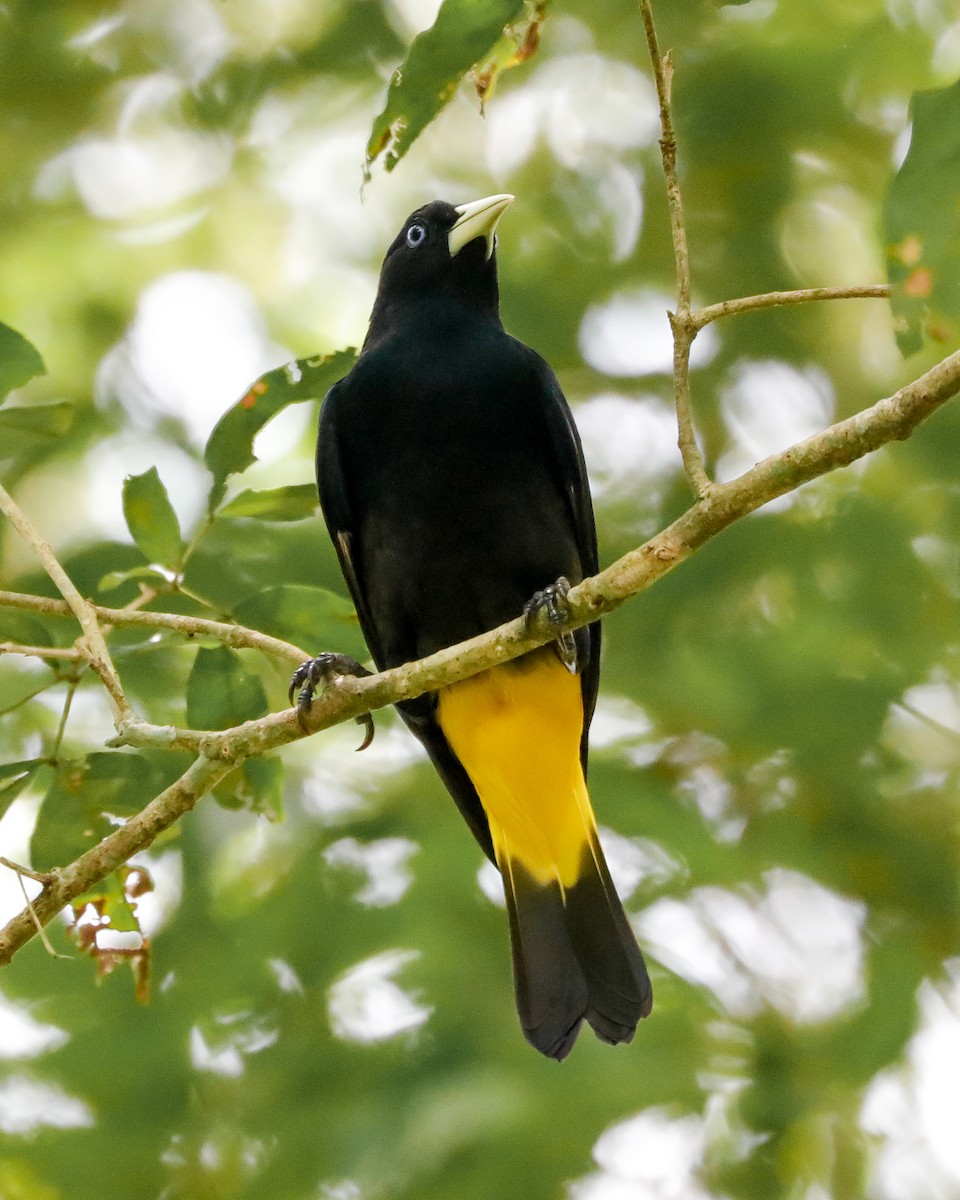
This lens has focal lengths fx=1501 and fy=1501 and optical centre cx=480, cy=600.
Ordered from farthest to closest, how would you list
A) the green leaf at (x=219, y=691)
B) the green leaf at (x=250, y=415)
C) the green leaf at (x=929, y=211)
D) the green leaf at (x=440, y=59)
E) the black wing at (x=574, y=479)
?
the black wing at (x=574, y=479) → the green leaf at (x=250, y=415) → the green leaf at (x=219, y=691) → the green leaf at (x=440, y=59) → the green leaf at (x=929, y=211)

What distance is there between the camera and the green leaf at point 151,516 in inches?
133

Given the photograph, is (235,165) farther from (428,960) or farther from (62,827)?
(62,827)

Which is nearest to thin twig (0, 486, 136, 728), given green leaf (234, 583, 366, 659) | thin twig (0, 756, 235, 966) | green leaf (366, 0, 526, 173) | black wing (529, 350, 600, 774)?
thin twig (0, 756, 235, 966)

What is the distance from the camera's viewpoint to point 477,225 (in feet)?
14.6

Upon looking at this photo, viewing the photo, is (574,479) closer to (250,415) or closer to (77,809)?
(250,415)

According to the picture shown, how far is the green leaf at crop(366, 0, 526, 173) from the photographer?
2.38m

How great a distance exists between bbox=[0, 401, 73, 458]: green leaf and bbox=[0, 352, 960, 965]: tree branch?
A: 59 cm

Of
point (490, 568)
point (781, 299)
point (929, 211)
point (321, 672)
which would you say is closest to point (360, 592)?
point (490, 568)

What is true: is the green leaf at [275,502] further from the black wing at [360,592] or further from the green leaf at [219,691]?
the black wing at [360,592]

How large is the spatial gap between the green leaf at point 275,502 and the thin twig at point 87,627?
0.50 meters

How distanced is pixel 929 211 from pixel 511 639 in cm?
115

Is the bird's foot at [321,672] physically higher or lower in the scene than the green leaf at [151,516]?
lower

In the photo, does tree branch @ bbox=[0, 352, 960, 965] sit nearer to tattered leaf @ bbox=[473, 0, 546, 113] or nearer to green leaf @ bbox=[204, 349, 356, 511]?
green leaf @ bbox=[204, 349, 356, 511]

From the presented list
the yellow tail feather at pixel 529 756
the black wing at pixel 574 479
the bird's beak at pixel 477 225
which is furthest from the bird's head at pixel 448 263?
the yellow tail feather at pixel 529 756
